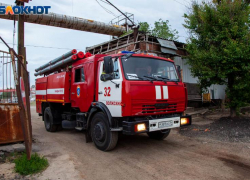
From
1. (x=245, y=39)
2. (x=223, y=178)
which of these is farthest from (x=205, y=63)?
(x=223, y=178)

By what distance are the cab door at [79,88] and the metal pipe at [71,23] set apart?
285 inches

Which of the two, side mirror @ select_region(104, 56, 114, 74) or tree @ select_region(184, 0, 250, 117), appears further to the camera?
tree @ select_region(184, 0, 250, 117)

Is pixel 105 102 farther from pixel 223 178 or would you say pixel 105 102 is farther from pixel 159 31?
pixel 159 31

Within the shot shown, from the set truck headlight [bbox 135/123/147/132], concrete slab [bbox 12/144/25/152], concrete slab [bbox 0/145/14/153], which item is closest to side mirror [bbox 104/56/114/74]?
truck headlight [bbox 135/123/147/132]

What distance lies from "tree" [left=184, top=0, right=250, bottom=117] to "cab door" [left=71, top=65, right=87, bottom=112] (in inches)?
174

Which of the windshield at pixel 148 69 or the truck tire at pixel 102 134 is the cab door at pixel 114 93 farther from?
the truck tire at pixel 102 134

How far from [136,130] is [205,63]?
4640 millimetres

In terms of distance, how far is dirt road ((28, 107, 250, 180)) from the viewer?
12.3 ft

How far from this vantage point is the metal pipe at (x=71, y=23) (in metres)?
12.3

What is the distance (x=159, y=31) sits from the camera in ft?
68.9

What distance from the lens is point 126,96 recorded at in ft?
14.5

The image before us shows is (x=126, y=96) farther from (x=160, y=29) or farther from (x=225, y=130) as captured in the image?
(x=160, y=29)

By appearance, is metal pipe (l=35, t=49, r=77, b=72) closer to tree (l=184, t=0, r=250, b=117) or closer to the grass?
the grass

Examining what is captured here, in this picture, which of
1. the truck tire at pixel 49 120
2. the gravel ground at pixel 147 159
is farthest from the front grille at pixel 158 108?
the truck tire at pixel 49 120
